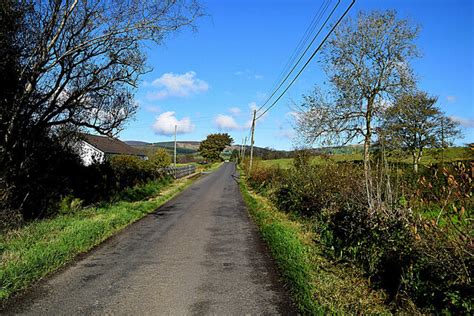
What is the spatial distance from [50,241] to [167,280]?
11.2ft

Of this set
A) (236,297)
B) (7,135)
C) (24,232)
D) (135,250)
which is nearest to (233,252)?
(135,250)

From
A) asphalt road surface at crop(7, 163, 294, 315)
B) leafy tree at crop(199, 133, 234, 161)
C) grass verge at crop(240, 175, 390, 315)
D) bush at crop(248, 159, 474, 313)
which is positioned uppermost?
leafy tree at crop(199, 133, 234, 161)

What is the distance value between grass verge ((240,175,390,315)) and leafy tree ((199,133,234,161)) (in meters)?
90.9

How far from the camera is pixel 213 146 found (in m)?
99.2

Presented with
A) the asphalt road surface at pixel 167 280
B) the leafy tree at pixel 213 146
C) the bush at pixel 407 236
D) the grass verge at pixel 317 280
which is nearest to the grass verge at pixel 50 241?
the asphalt road surface at pixel 167 280

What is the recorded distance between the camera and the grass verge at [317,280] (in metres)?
4.29

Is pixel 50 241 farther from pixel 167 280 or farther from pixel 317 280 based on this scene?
pixel 317 280

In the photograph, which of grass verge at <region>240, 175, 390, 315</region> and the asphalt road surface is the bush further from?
the asphalt road surface

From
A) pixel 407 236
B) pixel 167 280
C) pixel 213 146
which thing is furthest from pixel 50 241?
pixel 213 146

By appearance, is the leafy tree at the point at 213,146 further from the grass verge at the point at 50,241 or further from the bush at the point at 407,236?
the bush at the point at 407,236

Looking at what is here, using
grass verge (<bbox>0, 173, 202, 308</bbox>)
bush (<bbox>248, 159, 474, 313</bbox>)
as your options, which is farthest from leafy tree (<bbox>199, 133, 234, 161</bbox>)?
bush (<bbox>248, 159, 474, 313</bbox>)

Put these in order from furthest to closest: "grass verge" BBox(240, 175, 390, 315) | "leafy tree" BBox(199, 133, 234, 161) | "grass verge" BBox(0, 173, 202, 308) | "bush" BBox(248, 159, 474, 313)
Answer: "leafy tree" BBox(199, 133, 234, 161) → "grass verge" BBox(0, 173, 202, 308) → "grass verge" BBox(240, 175, 390, 315) → "bush" BBox(248, 159, 474, 313)

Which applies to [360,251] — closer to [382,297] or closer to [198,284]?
[382,297]

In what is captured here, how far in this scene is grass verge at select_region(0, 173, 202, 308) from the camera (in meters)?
5.23
